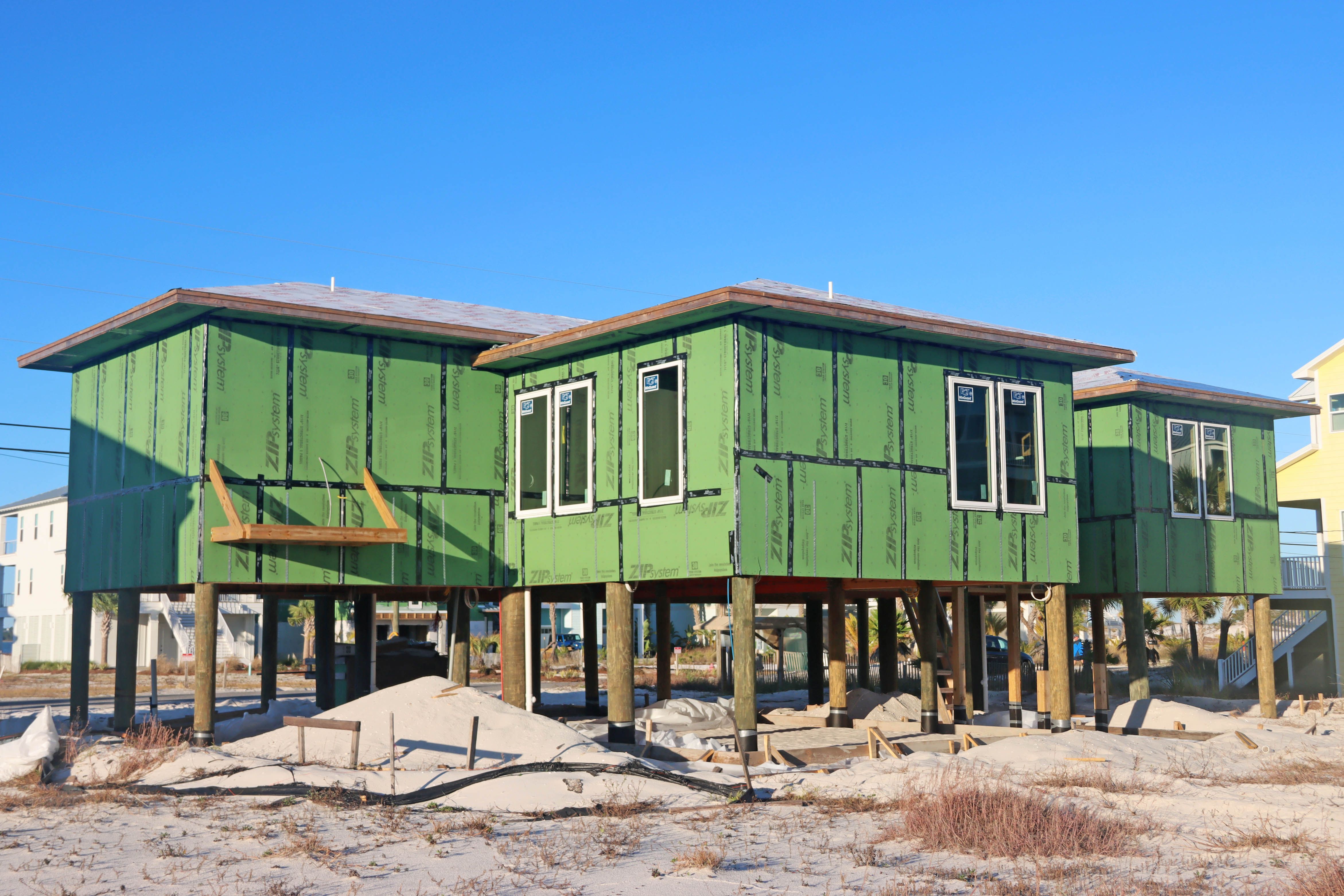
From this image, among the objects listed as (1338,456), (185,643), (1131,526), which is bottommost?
(185,643)

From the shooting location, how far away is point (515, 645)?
22.3 meters

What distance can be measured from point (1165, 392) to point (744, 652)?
1249 centimetres

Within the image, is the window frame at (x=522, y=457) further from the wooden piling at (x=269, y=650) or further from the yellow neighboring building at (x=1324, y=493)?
the yellow neighboring building at (x=1324, y=493)

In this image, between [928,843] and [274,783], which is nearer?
[928,843]

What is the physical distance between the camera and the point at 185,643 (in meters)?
61.1

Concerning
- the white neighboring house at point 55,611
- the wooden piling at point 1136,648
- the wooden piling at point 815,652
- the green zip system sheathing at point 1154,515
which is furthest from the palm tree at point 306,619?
the green zip system sheathing at point 1154,515

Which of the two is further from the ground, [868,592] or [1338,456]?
[1338,456]

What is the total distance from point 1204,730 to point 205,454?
720 inches

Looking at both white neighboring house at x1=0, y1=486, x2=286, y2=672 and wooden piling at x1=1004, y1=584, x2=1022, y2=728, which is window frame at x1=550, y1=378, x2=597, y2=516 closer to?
wooden piling at x1=1004, y1=584, x2=1022, y2=728

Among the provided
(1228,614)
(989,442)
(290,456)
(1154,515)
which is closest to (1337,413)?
(1228,614)

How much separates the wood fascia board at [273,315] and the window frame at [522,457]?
1049mm

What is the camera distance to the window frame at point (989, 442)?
815 inches

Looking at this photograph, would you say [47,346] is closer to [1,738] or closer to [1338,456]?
[1,738]

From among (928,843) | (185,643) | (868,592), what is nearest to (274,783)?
(928,843)
